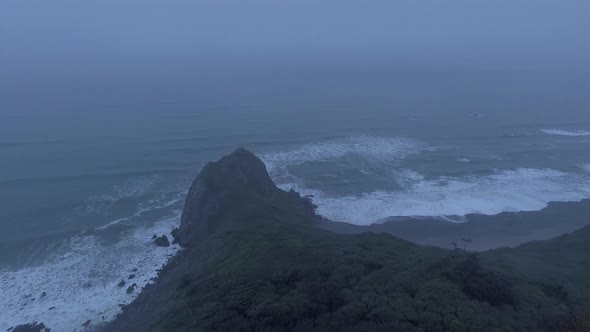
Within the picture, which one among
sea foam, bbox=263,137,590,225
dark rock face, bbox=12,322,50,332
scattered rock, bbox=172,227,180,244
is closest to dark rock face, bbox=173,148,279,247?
scattered rock, bbox=172,227,180,244

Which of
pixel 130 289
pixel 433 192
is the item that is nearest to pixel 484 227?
pixel 433 192

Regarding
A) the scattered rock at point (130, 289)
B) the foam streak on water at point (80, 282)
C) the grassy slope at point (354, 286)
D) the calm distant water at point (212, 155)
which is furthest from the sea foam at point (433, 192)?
the scattered rock at point (130, 289)

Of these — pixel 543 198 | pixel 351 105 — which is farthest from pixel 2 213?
pixel 351 105

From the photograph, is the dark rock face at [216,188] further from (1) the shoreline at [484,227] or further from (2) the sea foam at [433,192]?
(2) the sea foam at [433,192]

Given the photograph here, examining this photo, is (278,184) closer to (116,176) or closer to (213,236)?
(213,236)

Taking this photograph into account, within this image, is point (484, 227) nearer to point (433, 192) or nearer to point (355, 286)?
point (433, 192)

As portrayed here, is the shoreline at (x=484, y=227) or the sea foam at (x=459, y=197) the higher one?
the sea foam at (x=459, y=197)
